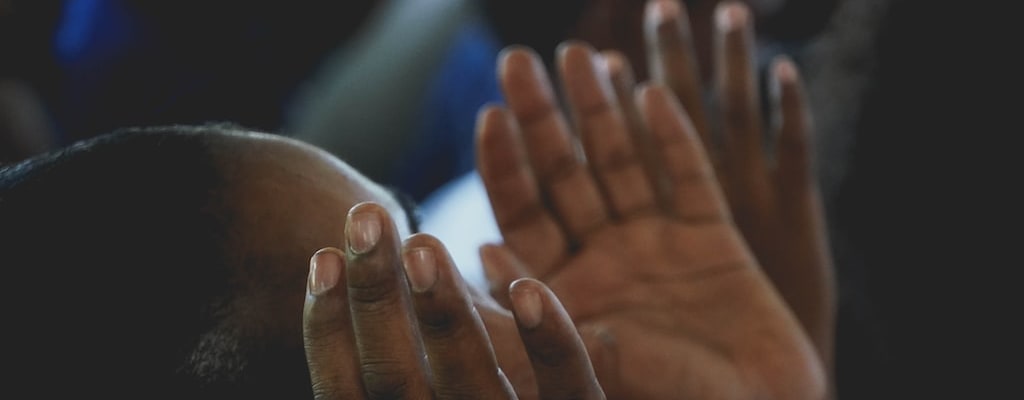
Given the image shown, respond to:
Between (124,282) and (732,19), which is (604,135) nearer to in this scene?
(732,19)

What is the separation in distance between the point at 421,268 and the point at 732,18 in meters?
0.56

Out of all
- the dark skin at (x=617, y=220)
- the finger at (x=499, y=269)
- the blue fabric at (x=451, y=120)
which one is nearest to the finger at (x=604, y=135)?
the dark skin at (x=617, y=220)

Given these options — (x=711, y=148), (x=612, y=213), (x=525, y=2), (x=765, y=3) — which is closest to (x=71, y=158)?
(x=612, y=213)

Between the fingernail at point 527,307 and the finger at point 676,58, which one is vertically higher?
the finger at point 676,58

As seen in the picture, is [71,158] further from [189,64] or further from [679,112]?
[189,64]

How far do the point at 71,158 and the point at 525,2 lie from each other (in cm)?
91

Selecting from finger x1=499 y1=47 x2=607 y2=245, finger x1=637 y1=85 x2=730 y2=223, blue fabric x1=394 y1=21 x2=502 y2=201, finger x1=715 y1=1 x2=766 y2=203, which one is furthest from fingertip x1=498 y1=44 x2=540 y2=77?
blue fabric x1=394 y1=21 x2=502 y2=201

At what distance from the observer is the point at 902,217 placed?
1.25m

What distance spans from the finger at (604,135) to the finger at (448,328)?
36 centimetres

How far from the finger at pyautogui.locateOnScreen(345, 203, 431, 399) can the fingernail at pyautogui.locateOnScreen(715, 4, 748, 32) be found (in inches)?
21.0

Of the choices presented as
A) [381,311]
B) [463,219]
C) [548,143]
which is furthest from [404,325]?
[463,219]

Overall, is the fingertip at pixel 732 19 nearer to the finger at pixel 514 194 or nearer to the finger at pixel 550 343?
the finger at pixel 514 194

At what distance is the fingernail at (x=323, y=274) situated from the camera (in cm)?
46

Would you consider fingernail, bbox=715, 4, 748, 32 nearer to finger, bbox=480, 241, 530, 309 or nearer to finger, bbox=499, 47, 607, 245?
finger, bbox=499, 47, 607, 245
